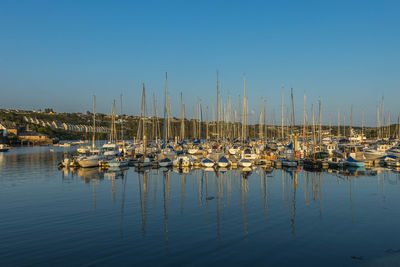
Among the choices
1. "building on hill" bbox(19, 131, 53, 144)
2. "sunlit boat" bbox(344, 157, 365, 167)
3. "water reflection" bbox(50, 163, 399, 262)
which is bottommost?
Answer: "water reflection" bbox(50, 163, 399, 262)

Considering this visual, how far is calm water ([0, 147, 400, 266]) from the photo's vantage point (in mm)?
14922

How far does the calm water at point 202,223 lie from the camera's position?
49.0 ft

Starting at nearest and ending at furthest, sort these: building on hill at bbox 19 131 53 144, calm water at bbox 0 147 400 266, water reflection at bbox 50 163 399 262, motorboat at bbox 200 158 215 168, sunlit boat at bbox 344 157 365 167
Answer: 1. calm water at bbox 0 147 400 266
2. water reflection at bbox 50 163 399 262
3. sunlit boat at bbox 344 157 365 167
4. motorboat at bbox 200 158 215 168
5. building on hill at bbox 19 131 53 144

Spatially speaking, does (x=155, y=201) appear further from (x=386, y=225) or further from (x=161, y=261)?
(x=386, y=225)

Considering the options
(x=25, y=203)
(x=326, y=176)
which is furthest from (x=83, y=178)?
(x=326, y=176)

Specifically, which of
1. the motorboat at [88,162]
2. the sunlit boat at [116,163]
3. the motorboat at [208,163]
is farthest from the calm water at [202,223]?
the motorboat at [88,162]

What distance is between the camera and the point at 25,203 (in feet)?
89.7

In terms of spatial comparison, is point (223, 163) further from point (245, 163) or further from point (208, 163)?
point (245, 163)

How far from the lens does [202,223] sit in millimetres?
20453

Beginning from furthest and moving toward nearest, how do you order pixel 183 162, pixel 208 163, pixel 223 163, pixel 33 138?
pixel 33 138
pixel 183 162
pixel 208 163
pixel 223 163

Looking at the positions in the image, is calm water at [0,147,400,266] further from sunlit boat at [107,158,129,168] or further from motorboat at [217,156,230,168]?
sunlit boat at [107,158,129,168]

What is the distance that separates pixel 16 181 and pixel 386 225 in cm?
4149

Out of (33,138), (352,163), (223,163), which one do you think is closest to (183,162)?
(223,163)

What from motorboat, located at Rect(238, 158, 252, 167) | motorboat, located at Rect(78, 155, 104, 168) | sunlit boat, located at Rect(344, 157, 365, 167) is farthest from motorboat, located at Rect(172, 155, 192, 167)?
sunlit boat, located at Rect(344, 157, 365, 167)
